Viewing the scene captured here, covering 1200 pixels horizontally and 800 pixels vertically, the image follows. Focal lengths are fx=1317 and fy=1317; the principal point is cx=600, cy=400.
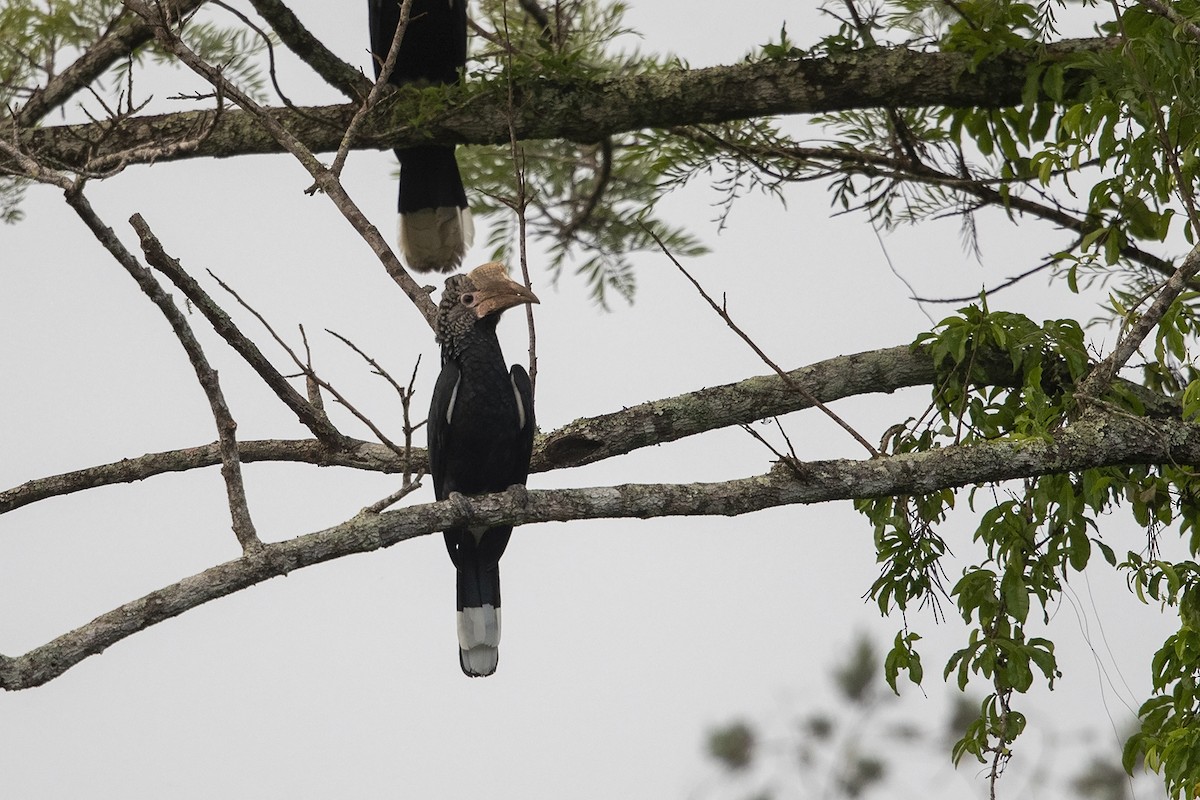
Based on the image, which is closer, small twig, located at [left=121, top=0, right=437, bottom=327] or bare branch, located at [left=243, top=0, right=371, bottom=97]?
small twig, located at [left=121, top=0, right=437, bottom=327]

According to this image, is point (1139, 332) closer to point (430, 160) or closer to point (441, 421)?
point (441, 421)

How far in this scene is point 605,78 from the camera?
13.5 ft

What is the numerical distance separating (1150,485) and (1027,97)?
1193 millimetres

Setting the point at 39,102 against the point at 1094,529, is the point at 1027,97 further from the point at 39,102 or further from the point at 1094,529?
the point at 39,102

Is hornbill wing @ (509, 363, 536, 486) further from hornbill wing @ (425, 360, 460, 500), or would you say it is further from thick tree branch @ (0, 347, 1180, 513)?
hornbill wing @ (425, 360, 460, 500)

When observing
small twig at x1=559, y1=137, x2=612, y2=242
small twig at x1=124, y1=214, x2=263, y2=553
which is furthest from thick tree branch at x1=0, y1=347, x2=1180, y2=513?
small twig at x1=559, y1=137, x2=612, y2=242

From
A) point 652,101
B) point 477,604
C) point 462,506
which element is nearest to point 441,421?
point 477,604

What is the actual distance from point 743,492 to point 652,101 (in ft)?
5.44

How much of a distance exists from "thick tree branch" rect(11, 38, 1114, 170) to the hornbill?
0.62 metres

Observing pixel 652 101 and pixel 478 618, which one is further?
pixel 652 101

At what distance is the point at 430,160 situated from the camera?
188 inches

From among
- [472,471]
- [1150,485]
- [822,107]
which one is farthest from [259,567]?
[822,107]

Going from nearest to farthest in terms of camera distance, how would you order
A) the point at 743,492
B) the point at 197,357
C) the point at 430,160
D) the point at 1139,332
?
the point at 197,357, the point at 743,492, the point at 1139,332, the point at 430,160

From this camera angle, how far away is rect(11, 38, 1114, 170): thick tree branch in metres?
3.93
